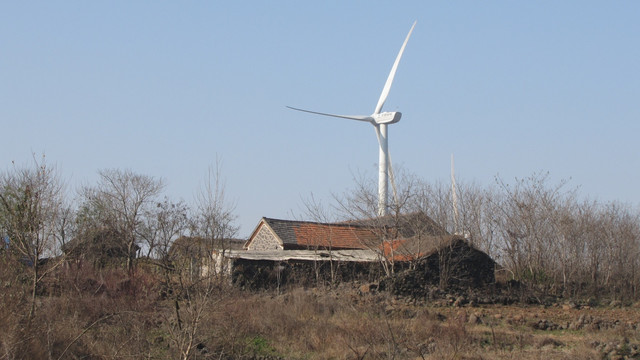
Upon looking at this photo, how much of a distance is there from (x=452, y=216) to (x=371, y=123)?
7.25m

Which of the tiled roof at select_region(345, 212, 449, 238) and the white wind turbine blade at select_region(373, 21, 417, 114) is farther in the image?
the white wind turbine blade at select_region(373, 21, 417, 114)

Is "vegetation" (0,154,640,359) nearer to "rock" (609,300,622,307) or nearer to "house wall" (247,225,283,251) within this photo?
"rock" (609,300,622,307)

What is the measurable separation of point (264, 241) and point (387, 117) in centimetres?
1010

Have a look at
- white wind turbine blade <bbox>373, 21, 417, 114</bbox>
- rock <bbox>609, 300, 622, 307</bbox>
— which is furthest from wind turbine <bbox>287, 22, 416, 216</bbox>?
rock <bbox>609, 300, 622, 307</bbox>

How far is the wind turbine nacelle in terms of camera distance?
120 ft

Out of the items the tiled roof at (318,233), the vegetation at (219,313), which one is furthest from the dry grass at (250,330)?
the tiled roof at (318,233)

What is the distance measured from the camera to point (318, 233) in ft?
102

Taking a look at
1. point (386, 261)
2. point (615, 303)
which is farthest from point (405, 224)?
point (615, 303)

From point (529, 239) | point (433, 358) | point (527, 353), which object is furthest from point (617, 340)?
point (529, 239)

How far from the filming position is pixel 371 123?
37.8 metres

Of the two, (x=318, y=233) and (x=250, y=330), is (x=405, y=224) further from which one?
(x=250, y=330)

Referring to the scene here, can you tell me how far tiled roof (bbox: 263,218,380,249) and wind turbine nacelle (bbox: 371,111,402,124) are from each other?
7.82m

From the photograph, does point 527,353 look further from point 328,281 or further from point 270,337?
point 328,281

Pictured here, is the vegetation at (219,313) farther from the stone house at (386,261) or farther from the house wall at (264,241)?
the house wall at (264,241)
